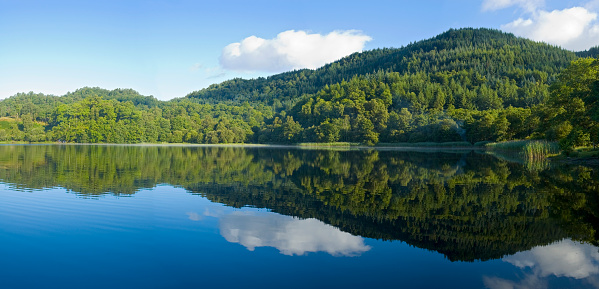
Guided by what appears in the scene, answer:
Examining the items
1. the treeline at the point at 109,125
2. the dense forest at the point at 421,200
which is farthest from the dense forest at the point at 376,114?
the dense forest at the point at 421,200

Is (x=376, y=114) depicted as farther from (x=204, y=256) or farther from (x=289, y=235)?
(x=204, y=256)

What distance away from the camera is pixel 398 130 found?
106 m

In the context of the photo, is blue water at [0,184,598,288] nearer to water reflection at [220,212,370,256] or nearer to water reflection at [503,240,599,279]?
water reflection at [220,212,370,256]

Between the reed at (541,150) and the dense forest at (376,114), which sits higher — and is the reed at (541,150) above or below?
below

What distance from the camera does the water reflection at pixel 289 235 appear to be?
32.2ft

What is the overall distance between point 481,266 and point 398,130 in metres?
100

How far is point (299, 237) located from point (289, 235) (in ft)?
1.16

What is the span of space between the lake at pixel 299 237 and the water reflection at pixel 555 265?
0.03 metres

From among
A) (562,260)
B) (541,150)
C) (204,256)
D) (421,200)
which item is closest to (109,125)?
(541,150)

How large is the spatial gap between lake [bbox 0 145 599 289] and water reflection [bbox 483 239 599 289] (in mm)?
31

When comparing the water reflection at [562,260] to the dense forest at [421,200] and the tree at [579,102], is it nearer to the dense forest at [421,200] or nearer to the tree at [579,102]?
the dense forest at [421,200]

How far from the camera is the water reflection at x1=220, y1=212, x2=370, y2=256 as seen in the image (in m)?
9.81

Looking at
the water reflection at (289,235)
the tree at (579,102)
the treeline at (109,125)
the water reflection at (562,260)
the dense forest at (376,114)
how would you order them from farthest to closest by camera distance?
the treeline at (109,125) < the dense forest at (376,114) < the tree at (579,102) < the water reflection at (289,235) < the water reflection at (562,260)

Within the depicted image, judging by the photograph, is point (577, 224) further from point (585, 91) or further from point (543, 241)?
point (585, 91)
